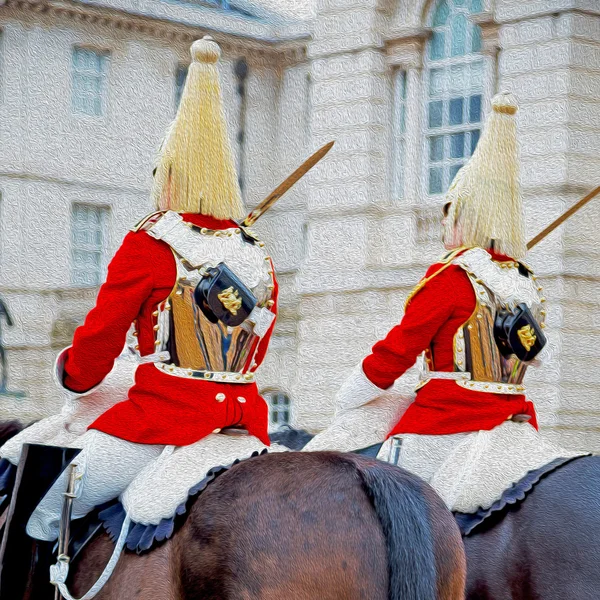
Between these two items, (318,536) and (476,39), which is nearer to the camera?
(318,536)

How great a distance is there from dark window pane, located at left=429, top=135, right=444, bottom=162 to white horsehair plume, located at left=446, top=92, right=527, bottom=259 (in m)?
9.03

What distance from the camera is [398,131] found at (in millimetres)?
15367

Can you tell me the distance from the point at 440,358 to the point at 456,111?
31.2ft

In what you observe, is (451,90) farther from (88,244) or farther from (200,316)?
(200,316)

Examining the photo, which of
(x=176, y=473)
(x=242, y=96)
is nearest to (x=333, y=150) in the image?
(x=242, y=96)

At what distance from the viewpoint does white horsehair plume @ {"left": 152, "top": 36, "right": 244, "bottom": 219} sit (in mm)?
4863

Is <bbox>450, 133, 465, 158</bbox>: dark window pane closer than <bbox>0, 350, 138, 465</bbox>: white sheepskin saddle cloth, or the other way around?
<bbox>0, 350, 138, 465</bbox>: white sheepskin saddle cloth

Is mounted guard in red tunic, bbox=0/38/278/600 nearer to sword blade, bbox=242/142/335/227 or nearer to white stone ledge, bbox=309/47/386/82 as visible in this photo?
sword blade, bbox=242/142/335/227

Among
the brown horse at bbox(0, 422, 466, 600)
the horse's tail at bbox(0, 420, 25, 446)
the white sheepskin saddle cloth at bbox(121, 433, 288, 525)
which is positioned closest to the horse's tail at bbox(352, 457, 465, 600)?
the brown horse at bbox(0, 422, 466, 600)

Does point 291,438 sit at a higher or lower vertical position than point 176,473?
lower

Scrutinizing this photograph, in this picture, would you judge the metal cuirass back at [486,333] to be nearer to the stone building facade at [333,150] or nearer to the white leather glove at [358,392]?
the white leather glove at [358,392]

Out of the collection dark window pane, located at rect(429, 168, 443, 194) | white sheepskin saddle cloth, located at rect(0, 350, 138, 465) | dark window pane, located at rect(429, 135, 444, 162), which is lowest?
white sheepskin saddle cloth, located at rect(0, 350, 138, 465)

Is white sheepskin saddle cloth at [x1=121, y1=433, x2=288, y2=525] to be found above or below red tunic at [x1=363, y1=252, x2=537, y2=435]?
below

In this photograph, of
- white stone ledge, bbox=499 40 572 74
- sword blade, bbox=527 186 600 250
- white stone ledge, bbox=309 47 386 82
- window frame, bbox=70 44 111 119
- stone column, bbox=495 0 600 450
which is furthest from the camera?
window frame, bbox=70 44 111 119
